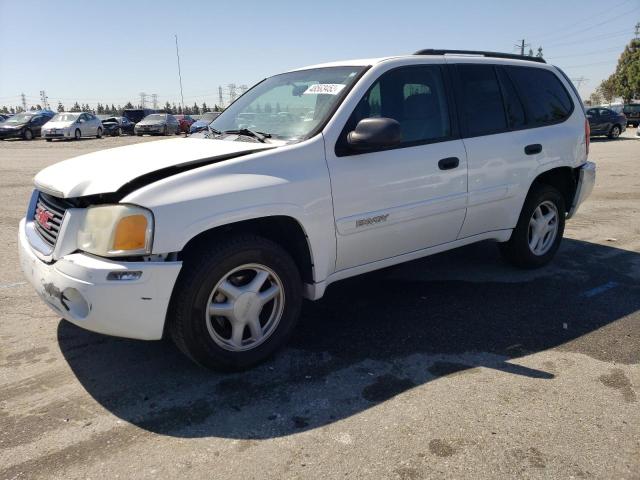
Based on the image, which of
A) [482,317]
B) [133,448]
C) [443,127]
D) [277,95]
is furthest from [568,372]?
[277,95]

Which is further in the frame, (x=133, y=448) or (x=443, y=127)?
(x=443, y=127)

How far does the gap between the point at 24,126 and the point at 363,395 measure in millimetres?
29961

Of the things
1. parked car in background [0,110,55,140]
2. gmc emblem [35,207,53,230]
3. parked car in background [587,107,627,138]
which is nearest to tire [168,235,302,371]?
gmc emblem [35,207,53,230]

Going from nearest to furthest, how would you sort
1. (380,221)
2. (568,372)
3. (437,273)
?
(568,372) → (380,221) → (437,273)

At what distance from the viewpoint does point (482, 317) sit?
4.11 metres

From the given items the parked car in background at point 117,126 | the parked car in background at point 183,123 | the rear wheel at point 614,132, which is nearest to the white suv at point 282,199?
the rear wheel at point 614,132

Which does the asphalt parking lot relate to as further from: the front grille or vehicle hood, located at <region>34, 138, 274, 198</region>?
vehicle hood, located at <region>34, 138, 274, 198</region>

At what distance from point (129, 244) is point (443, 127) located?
248cm

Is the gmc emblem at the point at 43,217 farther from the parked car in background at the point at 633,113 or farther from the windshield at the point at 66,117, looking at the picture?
the parked car in background at the point at 633,113

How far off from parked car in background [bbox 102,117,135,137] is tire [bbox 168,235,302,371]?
1226 inches

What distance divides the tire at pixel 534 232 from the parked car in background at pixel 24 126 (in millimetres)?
28876

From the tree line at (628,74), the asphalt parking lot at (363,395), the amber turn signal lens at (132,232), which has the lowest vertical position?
the asphalt parking lot at (363,395)

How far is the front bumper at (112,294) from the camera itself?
2766 millimetres

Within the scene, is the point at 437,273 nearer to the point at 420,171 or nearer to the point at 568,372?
the point at 420,171
